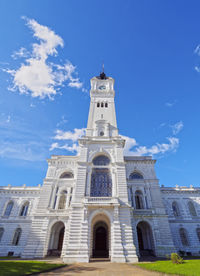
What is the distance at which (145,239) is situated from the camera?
2827 centimetres

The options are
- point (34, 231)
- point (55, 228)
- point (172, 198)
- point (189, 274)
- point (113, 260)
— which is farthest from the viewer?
point (172, 198)

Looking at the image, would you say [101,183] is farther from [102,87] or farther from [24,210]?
[102,87]

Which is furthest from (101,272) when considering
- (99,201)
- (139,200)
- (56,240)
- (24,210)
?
(24,210)

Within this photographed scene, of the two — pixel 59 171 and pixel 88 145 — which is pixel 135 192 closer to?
pixel 88 145

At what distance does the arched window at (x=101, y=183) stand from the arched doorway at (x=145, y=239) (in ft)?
33.5

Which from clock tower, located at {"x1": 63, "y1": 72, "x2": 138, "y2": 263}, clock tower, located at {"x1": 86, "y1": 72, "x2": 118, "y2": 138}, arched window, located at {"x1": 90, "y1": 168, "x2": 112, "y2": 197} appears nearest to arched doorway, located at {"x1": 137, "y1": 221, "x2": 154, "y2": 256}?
clock tower, located at {"x1": 63, "y1": 72, "x2": 138, "y2": 263}

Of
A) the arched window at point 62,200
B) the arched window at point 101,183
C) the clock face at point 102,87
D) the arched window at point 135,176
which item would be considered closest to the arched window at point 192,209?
the arched window at point 135,176

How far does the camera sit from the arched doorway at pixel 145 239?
2653 cm

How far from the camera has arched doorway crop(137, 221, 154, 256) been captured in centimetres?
Answer: 2653

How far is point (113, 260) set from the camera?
19.0m

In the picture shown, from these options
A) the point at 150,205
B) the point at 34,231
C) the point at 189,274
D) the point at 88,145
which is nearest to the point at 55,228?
the point at 34,231

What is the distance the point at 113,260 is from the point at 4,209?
80.7ft

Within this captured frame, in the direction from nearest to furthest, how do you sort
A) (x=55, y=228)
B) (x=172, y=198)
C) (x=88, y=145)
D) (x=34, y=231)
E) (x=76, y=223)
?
(x=76, y=223) < (x=34, y=231) < (x=55, y=228) < (x=88, y=145) < (x=172, y=198)

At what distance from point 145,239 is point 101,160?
16452mm
